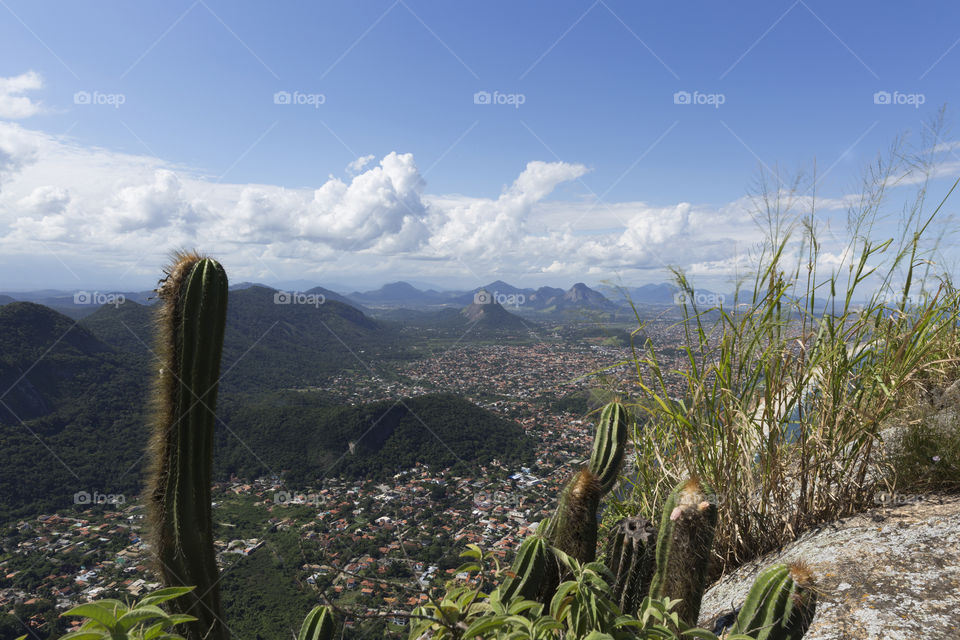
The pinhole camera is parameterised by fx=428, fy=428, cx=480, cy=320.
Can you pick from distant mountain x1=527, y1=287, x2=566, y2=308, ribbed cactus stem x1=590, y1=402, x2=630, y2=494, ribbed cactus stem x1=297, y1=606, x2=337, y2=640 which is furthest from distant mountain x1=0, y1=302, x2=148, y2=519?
distant mountain x1=527, y1=287, x2=566, y2=308

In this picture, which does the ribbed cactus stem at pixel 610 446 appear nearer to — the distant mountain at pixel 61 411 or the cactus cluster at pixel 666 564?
the cactus cluster at pixel 666 564

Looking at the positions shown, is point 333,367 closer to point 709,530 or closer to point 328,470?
point 328,470

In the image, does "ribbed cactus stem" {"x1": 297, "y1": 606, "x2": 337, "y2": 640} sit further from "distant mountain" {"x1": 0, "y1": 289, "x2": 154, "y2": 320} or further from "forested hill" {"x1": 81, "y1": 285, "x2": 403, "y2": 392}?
"forested hill" {"x1": 81, "y1": 285, "x2": 403, "y2": 392}

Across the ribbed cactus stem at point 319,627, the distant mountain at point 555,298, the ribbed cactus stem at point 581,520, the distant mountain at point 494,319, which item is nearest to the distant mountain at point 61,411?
the ribbed cactus stem at point 319,627

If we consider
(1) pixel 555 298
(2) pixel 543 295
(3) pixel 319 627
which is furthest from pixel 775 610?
(2) pixel 543 295

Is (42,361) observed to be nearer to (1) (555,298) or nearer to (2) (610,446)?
(2) (610,446)

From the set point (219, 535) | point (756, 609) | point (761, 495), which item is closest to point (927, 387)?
point (761, 495)

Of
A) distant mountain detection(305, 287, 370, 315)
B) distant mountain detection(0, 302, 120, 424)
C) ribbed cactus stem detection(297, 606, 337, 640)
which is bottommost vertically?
distant mountain detection(0, 302, 120, 424)
